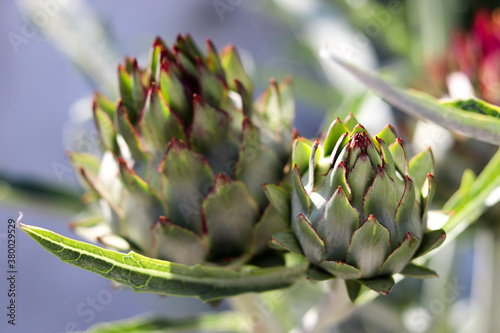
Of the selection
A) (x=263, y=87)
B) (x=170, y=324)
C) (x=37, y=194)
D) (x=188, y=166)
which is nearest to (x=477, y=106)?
Result: (x=188, y=166)

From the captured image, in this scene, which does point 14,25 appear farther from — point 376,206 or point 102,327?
point 376,206

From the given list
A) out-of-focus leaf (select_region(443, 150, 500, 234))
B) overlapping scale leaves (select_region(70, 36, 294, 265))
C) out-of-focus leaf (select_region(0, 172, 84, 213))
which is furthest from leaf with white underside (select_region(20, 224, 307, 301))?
out-of-focus leaf (select_region(0, 172, 84, 213))

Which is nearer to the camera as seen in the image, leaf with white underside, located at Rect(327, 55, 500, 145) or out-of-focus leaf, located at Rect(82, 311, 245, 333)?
leaf with white underside, located at Rect(327, 55, 500, 145)

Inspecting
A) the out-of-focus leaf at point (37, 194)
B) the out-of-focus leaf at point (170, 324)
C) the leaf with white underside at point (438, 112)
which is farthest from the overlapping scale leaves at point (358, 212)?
the out-of-focus leaf at point (37, 194)

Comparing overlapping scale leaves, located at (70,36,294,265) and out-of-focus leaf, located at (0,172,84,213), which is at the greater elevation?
out-of-focus leaf, located at (0,172,84,213)

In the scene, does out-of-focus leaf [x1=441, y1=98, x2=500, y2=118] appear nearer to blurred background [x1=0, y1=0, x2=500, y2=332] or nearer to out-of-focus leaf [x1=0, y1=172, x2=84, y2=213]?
blurred background [x1=0, y1=0, x2=500, y2=332]

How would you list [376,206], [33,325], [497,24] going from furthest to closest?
[33,325]
[497,24]
[376,206]

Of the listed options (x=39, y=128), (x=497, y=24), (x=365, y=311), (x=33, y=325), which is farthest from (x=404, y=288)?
(x=39, y=128)
